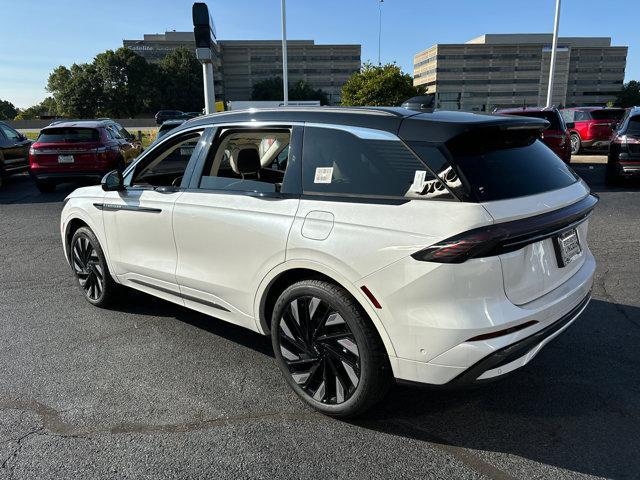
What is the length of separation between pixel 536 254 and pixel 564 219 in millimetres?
303

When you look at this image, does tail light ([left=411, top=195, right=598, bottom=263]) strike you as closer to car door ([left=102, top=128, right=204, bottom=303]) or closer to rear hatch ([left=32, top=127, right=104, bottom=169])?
car door ([left=102, top=128, right=204, bottom=303])

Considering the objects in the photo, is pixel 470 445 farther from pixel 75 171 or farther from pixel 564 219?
pixel 75 171

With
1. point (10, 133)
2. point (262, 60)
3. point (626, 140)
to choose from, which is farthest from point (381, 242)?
point (262, 60)

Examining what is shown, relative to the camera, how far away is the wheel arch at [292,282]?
2504 millimetres

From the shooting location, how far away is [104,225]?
430cm

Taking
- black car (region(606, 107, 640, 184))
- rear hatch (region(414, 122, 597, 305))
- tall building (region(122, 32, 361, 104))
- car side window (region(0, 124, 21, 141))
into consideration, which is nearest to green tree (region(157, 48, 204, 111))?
tall building (region(122, 32, 361, 104))

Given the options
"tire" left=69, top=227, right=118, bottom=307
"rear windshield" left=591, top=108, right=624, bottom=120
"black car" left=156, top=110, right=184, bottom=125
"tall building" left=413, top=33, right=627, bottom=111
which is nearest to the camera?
"tire" left=69, top=227, right=118, bottom=307

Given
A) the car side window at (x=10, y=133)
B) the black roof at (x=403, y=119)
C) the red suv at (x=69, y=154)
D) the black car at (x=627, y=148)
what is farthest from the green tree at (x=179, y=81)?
the black roof at (x=403, y=119)

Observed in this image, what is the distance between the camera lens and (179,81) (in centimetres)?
10344

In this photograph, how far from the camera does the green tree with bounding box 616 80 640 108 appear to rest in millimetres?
117650

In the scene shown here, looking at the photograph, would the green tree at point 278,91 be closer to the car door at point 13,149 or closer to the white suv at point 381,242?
the car door at point 13,149

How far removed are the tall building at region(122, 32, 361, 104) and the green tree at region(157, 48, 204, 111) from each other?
52.9 ft

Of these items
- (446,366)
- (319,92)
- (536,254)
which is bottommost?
(446,366)

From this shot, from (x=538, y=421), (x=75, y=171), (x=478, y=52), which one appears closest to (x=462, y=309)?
(x=538, y=421)
